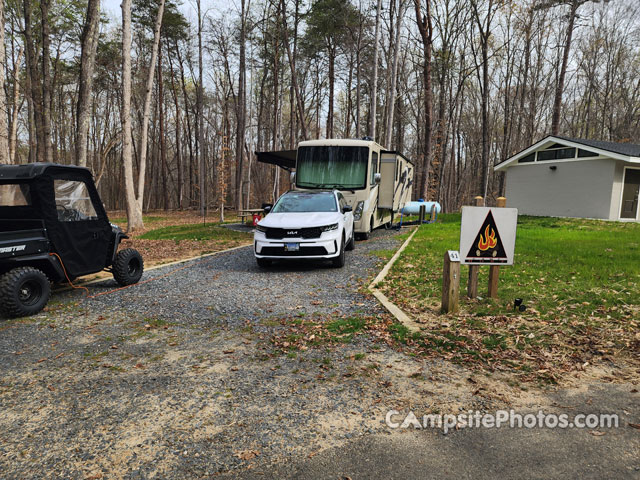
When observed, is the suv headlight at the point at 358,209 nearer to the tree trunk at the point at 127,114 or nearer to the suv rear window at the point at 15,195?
the suv rear window at the point at 15,195

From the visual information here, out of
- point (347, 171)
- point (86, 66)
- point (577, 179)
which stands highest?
point (86, 66)

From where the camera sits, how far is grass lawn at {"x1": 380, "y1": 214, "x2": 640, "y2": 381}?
4.34 meters

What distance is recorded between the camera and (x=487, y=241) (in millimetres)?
5676

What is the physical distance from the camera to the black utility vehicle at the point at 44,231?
215 inches

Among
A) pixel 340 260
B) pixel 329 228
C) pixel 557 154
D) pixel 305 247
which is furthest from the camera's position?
pixel 557 154

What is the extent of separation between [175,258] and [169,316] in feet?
17.7

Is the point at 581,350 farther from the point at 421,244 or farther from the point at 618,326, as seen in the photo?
the point at 421,244

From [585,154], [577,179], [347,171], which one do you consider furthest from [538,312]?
[577,179]

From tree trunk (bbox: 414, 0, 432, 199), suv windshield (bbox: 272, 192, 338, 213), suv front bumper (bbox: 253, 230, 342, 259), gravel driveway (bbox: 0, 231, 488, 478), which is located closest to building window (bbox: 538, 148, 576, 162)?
tree trunk (bbox: 414, 0, 432, 199)

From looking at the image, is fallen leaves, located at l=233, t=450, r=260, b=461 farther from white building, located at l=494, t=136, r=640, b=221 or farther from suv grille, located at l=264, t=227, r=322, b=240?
white building, located at l=494, t=136, r=640, b=221

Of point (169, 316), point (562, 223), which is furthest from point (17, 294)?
point (562, 223)

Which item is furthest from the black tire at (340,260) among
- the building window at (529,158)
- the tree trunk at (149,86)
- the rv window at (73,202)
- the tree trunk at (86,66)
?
the building window at (529,158)

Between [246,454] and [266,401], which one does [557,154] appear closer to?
[266,401]

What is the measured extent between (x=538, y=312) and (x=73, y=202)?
7151 mm
